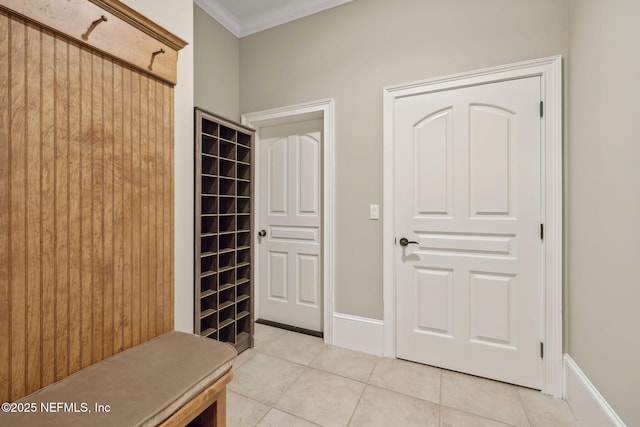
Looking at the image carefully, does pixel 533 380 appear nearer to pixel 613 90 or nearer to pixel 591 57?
pixel 613 90

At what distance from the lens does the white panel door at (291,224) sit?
8.63ft

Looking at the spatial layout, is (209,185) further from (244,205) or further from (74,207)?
(74,207)

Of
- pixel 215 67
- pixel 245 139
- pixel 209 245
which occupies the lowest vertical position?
pixel 209 245

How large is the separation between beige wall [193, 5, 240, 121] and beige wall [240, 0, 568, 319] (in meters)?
0.37

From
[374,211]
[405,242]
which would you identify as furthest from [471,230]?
[374,211]

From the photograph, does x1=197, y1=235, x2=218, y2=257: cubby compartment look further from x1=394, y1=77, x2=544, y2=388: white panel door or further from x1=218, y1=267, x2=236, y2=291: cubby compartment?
x1=394, y1=77, x2=544, y2=388: white panel door

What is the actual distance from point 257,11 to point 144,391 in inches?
116

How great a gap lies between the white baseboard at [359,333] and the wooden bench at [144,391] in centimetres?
126

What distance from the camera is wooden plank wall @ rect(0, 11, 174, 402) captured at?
0.97 m

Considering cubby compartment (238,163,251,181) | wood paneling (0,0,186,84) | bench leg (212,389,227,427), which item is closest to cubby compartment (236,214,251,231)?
cubby compartment (238,163,251,181)

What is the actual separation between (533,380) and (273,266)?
2174 mm

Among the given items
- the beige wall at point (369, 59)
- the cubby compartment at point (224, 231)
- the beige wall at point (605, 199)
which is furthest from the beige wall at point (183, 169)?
the beige wall at point (605, 199)

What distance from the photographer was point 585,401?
1.43 metres

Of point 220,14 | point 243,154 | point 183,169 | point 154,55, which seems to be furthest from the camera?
point 220,14
